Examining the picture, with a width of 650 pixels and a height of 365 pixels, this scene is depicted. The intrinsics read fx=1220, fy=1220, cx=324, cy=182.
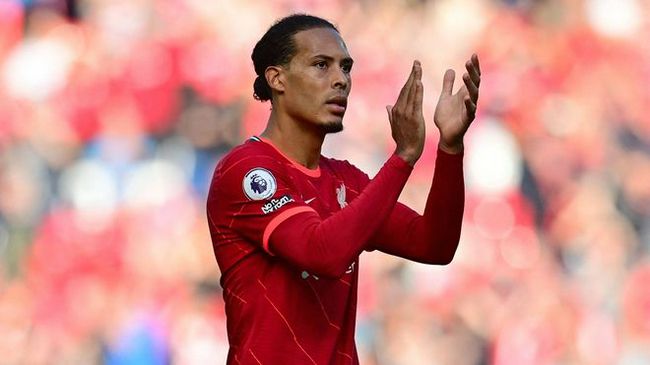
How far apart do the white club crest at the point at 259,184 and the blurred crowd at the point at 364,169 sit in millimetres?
1909

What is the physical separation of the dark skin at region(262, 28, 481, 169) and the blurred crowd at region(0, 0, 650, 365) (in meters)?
1.76

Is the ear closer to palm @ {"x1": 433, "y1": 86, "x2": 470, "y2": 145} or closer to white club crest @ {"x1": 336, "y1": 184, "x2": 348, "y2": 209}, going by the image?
white club crest @ {"x1": 336, "y1": 184, "x2": 348, "y2": 209}

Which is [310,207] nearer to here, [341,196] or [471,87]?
[341,196]

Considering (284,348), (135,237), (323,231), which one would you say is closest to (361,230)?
(323,231)

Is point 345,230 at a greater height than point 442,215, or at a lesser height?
lesser

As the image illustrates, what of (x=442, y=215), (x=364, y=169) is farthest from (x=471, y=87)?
(x=364, y=169)

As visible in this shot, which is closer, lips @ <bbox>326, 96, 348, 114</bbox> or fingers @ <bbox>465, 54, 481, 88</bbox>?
fingers @ <bbox>465, 54, 481, 88</bbox>

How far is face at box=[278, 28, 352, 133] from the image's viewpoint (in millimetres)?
2561

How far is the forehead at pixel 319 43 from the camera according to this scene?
8.55 ft

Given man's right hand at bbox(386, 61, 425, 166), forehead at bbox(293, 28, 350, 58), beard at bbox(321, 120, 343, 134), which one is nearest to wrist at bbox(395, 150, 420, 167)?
man's right hand at bbox(386, 61, 425, 166)

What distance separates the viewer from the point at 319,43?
262cm

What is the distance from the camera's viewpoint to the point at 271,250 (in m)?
2.38

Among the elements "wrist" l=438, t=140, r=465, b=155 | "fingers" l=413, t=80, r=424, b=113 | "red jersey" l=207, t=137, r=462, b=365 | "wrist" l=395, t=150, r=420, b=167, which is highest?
"fingers" l=413, t=80, r=424, b=113

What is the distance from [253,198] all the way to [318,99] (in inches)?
10.9
